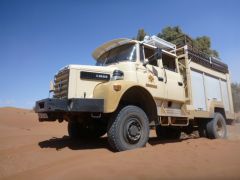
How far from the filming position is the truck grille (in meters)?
5.53

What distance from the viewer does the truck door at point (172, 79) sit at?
7.08 metres

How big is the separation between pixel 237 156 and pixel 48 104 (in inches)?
156

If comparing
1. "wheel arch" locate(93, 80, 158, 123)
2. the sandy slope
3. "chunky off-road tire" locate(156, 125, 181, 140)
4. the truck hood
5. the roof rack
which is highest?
the roof rack

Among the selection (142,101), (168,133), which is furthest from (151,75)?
(168,133)

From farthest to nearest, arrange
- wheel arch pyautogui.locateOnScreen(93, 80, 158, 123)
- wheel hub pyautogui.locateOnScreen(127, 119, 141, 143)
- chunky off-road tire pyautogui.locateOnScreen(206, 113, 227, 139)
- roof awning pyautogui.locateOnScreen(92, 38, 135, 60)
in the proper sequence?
chunky off-road tire pyautogui.locateOnScreen(206, 113, 227, 139)
roof awning pyautogui.locateOnScreen(92, 38, 135, 60)
wheel hub pyautogui.locateOnScreen(127, 119, 141, 143)
wheel arch pyautogui.locateOnScreen(93, 80, 158, 123)

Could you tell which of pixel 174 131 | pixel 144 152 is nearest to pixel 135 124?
pixel 144 152

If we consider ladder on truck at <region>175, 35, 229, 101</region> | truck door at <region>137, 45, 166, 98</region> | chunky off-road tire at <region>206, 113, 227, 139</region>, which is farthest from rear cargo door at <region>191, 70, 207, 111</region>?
truck door at <region>137, 45, 166, 98</region>

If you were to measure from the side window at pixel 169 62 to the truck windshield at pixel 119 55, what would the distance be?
151 centimetres

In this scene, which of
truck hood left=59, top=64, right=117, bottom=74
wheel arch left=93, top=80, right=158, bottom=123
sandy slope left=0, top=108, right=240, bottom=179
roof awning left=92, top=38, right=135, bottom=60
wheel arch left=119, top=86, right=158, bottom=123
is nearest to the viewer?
sandy slope left=0, top=108, right=240, bottom=179

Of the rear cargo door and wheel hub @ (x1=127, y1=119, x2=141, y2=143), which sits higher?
the rear cargo door

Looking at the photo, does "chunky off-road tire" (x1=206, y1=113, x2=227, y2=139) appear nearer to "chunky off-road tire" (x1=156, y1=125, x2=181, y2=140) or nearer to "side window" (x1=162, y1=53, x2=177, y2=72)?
"chunky off-road tire" (x1=156, y1=125, x2=181, y2=140)

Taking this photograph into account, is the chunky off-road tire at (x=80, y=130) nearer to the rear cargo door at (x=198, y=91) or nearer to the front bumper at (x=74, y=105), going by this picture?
the front bumper at (x=74, y=105)

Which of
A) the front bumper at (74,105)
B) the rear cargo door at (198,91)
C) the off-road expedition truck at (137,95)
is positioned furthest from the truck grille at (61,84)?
the rear cargo door at (198,91)

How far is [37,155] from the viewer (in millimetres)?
5070
